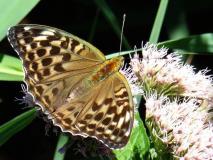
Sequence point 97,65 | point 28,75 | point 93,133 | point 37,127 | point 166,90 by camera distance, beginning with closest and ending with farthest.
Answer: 1. point 93,133
2. point 28,75
3. point 97,65
4. point 166,90
5. point 37,127

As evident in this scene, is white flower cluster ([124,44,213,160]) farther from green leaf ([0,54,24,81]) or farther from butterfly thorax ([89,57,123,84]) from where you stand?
green leaf ([0,54,24,81])

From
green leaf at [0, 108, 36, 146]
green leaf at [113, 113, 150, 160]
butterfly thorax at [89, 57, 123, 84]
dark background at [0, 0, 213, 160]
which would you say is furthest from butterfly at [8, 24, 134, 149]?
dark background at [0, 0, 213, 160]

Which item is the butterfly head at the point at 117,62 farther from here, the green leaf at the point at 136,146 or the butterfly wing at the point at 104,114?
the green leaf at the point at 136,146

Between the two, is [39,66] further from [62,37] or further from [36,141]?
[36,141]

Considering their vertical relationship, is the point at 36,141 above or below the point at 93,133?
below

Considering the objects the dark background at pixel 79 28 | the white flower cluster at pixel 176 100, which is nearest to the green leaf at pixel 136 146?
the white flower cluster at pixel 176 100

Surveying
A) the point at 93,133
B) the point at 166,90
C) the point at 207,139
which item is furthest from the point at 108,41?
the point at 93,133
